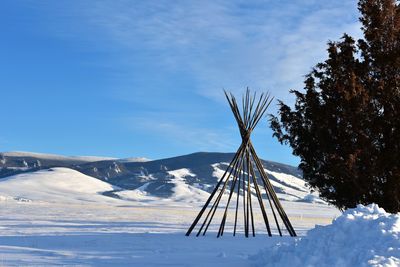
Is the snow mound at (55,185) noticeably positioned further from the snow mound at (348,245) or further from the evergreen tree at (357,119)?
the snow mound at (348,245)

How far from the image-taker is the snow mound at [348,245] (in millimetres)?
6562

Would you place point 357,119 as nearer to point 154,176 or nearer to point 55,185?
point 55,185

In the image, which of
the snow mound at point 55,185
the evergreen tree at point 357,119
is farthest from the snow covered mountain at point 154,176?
the evergreen tree at point 357,119

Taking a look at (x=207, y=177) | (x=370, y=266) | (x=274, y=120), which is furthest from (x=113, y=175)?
(x=370, y=266)

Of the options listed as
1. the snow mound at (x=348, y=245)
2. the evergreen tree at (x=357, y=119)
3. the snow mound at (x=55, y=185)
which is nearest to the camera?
the snow mound at (x=348, y=245)

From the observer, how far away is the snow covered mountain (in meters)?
79.9

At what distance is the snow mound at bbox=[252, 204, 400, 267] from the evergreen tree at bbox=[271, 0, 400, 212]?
5.31 m

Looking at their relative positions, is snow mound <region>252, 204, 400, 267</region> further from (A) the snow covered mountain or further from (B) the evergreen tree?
(A) the snow covered mountain

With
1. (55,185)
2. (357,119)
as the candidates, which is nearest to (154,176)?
(55,185)

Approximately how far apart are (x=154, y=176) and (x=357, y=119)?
354ft

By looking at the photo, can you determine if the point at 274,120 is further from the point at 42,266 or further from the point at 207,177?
the point at 207,177

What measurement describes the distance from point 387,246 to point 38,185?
237 feet

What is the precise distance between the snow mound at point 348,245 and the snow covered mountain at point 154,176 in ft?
182

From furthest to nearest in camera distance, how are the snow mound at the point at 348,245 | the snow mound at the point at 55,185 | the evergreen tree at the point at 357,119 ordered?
the snow mound at the point at 55,185 → the evergreen tree at the point at 357,119 → the snow mound at the point at 348,245
